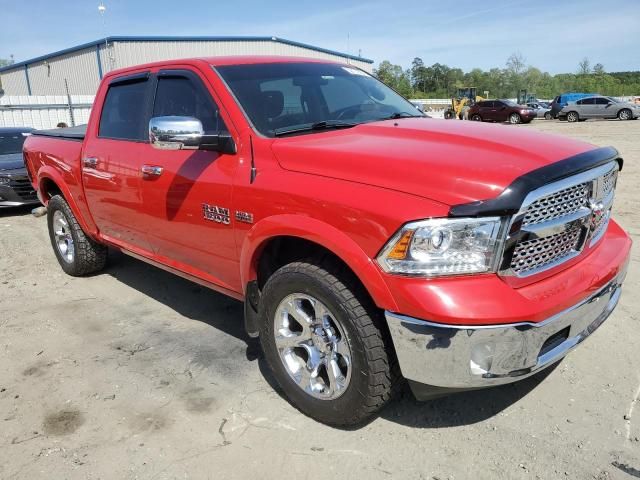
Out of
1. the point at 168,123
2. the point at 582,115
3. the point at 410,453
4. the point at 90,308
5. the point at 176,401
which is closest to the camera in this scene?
the point at 410,453

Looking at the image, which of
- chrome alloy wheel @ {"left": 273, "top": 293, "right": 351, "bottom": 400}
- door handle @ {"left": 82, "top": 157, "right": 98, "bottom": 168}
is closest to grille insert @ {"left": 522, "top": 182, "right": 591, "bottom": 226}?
chrome alloy wheel @ {"left": 273, "top": 293, "right": 351, "bottom": 400}

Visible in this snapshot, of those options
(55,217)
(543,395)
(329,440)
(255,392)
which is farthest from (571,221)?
(55,217)

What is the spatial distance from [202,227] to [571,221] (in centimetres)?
211

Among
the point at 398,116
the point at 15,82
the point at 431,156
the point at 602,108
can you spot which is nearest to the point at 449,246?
the point at 431,156

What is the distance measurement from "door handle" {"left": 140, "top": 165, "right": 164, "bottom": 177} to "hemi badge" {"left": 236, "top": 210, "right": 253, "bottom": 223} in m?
0.88

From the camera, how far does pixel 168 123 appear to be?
2883 millimetres

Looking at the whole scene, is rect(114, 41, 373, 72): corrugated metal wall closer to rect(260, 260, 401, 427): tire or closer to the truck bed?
the truck bed

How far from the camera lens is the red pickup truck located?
2.22 m

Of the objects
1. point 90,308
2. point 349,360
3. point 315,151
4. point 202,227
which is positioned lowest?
point 90,308

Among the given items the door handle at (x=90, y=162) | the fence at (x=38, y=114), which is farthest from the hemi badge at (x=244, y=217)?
the fence at (x=38, y=114)

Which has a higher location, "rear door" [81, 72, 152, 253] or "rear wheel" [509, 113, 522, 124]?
"rear door" [81, 72, 152, 253]

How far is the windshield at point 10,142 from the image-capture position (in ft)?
33.7

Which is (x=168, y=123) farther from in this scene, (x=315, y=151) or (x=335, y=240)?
(x=335, y=240)

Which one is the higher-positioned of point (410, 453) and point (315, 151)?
point (315, 151)
